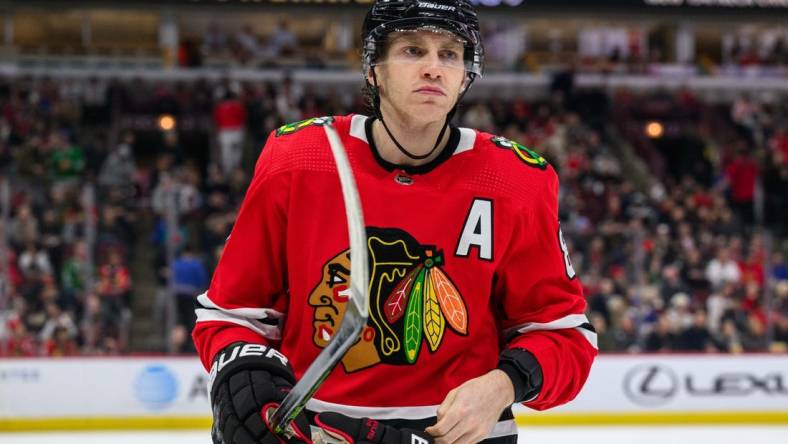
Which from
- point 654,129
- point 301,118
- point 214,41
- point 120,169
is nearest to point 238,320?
point 120,169

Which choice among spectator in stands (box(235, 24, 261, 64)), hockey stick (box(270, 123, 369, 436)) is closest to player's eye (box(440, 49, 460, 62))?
hockey stick (box(270, 123, 369, 436))

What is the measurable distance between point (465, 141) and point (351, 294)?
22.2 inches

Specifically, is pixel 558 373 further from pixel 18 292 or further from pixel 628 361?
pixel 18 292

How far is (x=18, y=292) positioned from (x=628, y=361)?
4.07 metres

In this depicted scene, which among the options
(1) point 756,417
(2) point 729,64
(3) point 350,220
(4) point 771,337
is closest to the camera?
(3) point 350,220

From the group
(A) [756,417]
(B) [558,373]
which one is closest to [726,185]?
(A) [756,417]

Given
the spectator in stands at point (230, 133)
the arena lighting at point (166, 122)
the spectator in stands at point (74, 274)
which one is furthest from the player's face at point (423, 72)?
the arena lighting at point (166, 122)

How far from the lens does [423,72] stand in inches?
68.9

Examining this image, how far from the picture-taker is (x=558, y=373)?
5.77ft

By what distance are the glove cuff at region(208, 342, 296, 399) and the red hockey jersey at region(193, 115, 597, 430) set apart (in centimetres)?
5

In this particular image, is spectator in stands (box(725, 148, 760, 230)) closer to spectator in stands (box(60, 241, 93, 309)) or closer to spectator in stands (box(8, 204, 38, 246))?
spectator in stands (box(60, 241, 93, 309))

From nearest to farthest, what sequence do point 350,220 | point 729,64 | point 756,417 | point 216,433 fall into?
point 350,220 → point 216,433 → point 756,417 → point 729,64

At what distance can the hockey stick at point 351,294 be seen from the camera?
1350 mm

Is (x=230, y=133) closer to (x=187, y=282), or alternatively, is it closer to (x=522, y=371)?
(x=187, y=282)
